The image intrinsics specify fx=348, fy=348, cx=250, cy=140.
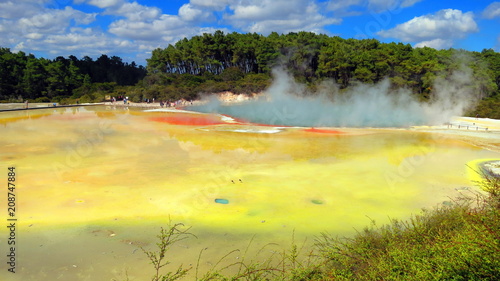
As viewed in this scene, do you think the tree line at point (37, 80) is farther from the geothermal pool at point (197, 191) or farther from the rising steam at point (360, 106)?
the geothermal pool at point (197, 191)

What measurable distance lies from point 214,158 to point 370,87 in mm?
35783

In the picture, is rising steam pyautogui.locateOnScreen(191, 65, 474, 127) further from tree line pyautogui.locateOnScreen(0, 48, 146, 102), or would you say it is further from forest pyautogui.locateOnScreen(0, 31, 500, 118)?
tree line pyautogui.locateOnScreen(0, 48, 146, 102)

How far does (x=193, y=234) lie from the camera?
303 inches

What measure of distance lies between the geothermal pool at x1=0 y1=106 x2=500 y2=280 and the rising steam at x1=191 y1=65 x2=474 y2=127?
11931mm

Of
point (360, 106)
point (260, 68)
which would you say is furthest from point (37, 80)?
point (360, 106)

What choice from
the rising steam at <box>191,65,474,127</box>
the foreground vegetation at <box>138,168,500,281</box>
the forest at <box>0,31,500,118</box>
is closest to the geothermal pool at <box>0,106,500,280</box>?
the foreground vegetation at <box>138,168,500,281</box>

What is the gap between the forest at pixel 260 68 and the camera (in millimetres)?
42094

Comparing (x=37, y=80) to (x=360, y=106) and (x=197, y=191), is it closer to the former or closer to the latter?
(x=360, y=106)

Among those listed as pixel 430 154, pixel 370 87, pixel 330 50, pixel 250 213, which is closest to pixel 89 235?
pixel 250 213

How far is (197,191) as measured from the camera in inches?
411

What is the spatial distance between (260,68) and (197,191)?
5268 cm

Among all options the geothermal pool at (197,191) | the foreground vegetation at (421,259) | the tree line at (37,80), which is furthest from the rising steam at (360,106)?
the tree line at (37,80)

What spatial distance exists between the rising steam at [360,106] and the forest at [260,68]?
1188 mm

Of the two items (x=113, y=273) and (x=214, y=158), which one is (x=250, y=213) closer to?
(x=113, y=273)
